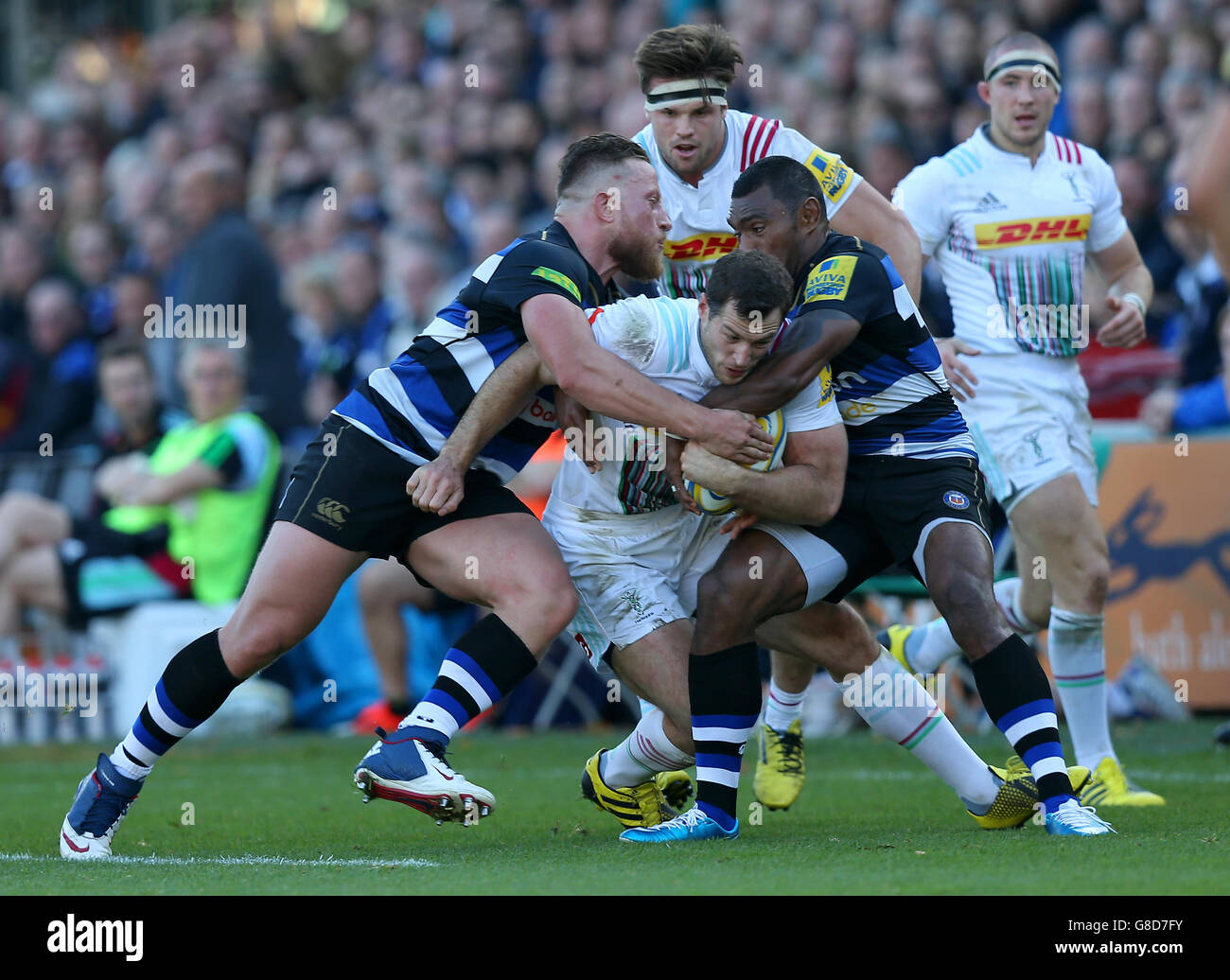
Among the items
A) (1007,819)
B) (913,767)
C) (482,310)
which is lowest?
(913,767)

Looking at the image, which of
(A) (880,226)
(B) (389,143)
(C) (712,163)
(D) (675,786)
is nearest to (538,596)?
(D) (675,786)

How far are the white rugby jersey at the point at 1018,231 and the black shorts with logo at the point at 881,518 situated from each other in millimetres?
1291

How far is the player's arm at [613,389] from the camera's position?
5.03 meters

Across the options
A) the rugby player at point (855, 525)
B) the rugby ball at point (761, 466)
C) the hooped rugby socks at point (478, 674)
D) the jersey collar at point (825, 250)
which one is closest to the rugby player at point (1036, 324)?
the rugby player at point (855, 525)

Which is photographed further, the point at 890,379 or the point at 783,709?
the point at 783,709

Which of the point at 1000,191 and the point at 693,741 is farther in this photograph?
the point at 1000,191

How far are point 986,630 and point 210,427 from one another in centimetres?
612

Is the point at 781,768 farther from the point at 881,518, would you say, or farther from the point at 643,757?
the point at 881,518

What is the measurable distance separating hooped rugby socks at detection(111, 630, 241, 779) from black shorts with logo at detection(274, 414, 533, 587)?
1.59ft

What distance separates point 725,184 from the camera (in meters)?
6.03

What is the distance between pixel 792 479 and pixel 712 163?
1.37 meters

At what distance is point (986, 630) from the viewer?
5137 millimetres
